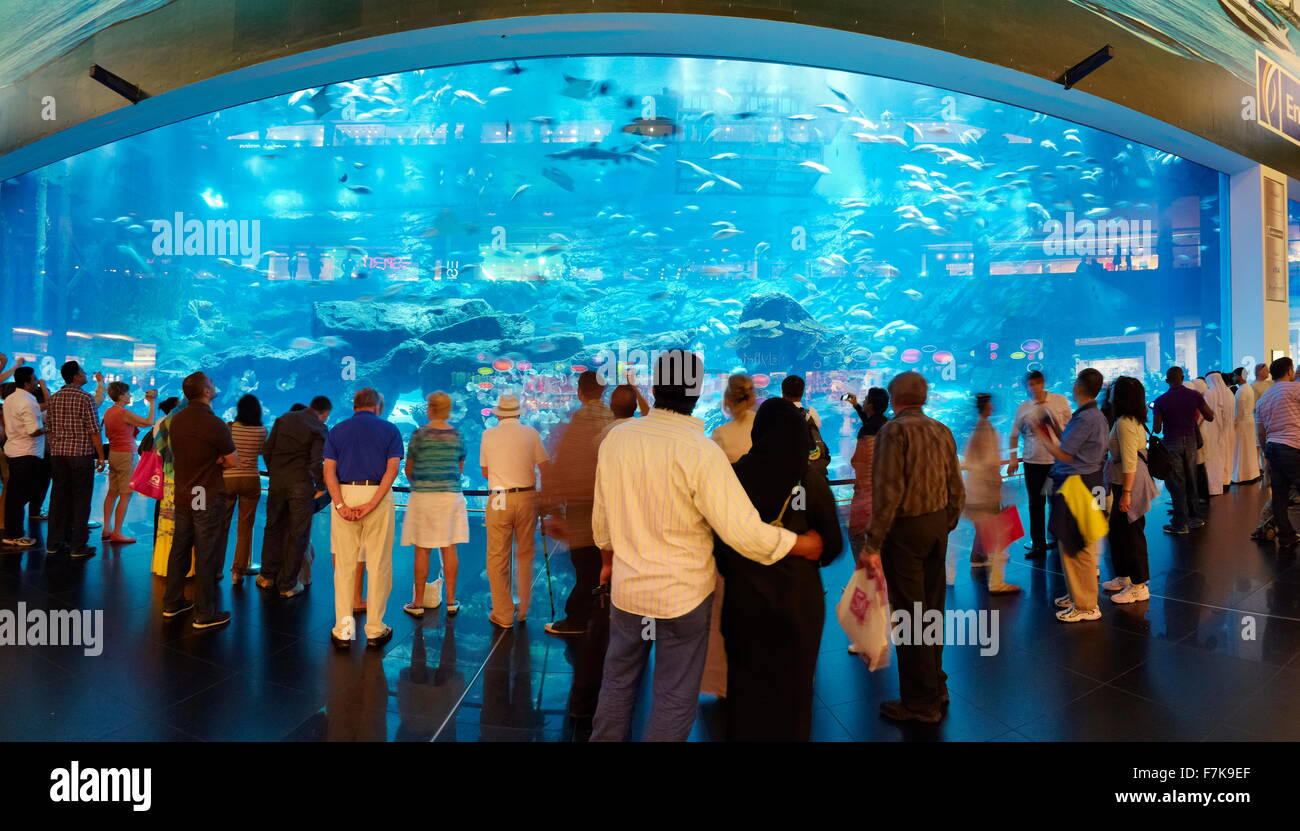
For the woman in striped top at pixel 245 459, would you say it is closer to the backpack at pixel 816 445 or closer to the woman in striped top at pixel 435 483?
the woman in striped top at pixel 435 483

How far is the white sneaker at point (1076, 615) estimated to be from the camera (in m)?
4.28

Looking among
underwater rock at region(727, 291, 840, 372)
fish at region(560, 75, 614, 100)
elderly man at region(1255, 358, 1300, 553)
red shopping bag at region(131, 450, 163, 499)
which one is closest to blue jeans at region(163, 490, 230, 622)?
red shopping bag at region(131, 450, 163, 499)

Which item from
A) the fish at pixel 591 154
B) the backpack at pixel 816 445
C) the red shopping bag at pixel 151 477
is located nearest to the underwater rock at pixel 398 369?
the fish at pixel 591 154

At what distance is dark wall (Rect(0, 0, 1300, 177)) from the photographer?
7539 millimetres

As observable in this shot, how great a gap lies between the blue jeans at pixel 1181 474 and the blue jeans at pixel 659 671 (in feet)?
22.7

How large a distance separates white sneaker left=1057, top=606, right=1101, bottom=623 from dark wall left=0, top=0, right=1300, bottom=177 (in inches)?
272

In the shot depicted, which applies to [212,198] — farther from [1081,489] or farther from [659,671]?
[1081,489]

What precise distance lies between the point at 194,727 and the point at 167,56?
9010mm

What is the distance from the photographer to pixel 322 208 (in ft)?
78.4

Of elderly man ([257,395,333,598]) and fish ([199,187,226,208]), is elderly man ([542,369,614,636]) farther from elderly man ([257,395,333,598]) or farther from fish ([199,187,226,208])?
fish ([199,187,226,208])

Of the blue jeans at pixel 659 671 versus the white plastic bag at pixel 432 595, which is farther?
the white plastic bag at pixel 432 595

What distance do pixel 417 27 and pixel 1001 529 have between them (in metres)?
8.33

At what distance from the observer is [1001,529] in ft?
15.7

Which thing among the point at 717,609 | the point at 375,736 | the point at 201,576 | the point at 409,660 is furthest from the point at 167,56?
the point at 717,609
